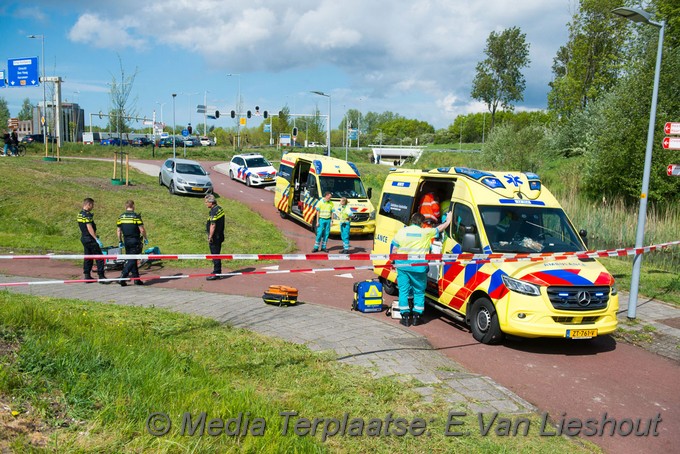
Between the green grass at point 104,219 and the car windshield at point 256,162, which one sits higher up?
the car windshield at point 256,162

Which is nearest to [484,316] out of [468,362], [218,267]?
[468,362]

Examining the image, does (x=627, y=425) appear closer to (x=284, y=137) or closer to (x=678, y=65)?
(x=678, y=65)

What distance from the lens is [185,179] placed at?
24656 millimetres

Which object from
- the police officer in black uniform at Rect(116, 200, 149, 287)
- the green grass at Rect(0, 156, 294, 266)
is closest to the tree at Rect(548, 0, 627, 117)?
the green grass at Rect(0, 156, 294, 266)

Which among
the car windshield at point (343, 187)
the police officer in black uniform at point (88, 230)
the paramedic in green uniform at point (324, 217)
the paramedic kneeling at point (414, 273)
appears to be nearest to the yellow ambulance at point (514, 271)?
the paramedic kneeling at point (414, 273)

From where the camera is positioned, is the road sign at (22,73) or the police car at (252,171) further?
the road sign at (22,73)

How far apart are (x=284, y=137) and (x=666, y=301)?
54740mm

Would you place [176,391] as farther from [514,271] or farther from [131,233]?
[131,233]

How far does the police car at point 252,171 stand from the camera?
104ft

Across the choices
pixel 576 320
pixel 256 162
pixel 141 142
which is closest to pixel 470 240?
pixel 576 320

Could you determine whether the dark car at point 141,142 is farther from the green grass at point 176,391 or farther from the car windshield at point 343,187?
the green grass at point 176,391

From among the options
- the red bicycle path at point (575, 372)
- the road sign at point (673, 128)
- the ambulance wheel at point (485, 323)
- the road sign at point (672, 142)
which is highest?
the road sign at point (673, 128)

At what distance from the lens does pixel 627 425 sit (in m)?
5.65

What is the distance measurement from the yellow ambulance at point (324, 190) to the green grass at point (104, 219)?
4.69 feet
